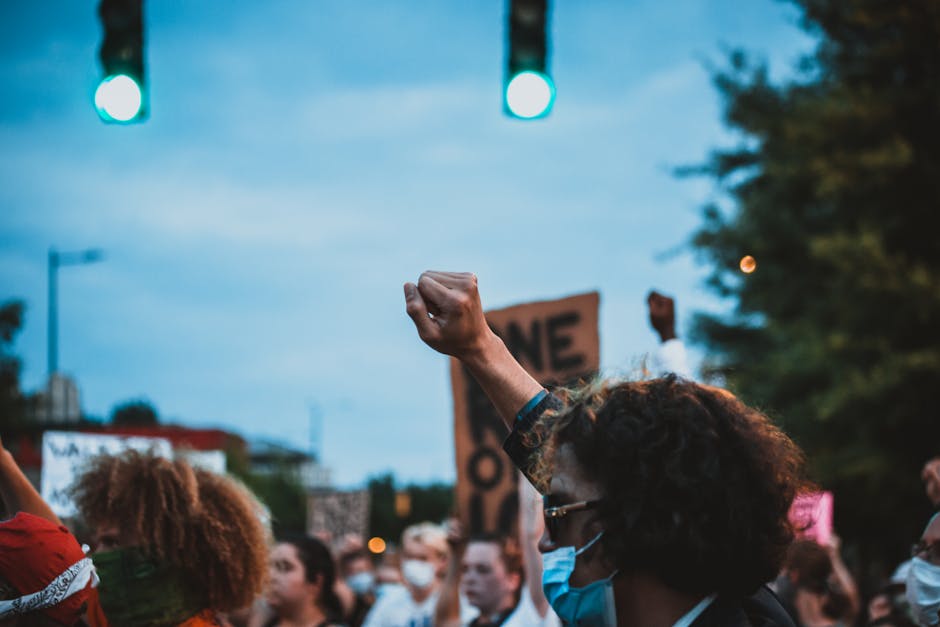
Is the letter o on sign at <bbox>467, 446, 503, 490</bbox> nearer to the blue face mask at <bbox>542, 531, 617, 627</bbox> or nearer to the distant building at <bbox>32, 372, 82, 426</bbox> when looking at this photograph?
the blue face mask at <bbox>542, 531, 617, 627</bbox>

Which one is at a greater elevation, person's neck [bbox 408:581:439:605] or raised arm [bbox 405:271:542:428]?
raised arm [bbox 405:271:542:428]

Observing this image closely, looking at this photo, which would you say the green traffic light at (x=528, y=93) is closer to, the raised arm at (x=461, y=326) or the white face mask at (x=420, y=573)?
the raised arm at (x=461, y=326)

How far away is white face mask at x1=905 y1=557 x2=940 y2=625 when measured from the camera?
129 inches

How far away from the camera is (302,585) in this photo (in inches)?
226

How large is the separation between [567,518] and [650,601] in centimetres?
22

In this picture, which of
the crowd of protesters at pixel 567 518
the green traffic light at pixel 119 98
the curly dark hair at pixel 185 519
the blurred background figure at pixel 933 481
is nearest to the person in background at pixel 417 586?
Answer: the crowd of protesters at pixel 567 518

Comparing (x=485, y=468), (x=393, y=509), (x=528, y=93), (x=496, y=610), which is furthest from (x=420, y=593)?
(x=393, y=509)

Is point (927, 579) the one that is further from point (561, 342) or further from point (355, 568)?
point (355, 568)

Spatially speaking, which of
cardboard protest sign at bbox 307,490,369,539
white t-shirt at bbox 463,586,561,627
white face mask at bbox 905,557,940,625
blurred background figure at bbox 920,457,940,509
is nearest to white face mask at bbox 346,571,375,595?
cardboard protest sign at bbox 307,490,369,539

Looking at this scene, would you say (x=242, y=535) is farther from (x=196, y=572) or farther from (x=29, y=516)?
(x=29, y=516)

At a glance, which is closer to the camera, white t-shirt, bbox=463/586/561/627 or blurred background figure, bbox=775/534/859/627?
white t-shirt, bbox=463/586/561/627

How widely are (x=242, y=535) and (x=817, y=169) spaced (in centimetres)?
1283

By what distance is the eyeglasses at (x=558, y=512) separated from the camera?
2.11m

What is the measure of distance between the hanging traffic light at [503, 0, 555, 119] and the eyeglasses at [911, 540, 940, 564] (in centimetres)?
274
